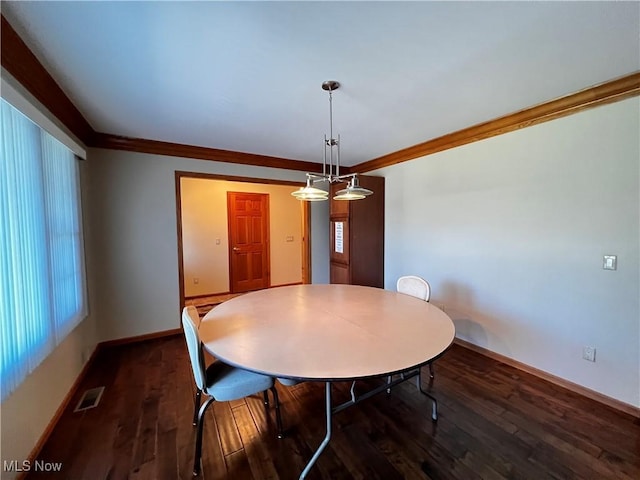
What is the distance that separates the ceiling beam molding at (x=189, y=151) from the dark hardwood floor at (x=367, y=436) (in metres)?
2.46

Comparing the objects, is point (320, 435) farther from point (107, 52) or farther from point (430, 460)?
point (107, 52)

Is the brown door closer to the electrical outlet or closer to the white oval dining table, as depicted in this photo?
the white oval dining table

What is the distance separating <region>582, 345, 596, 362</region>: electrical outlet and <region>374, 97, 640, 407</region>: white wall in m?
0.03

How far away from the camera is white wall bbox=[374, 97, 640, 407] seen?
1.97 m

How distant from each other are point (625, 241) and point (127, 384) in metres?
4.19

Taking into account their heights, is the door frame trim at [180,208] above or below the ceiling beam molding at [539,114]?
below

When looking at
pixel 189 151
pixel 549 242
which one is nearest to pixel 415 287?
pixel 549 242

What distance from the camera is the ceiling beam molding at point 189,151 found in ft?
9.81

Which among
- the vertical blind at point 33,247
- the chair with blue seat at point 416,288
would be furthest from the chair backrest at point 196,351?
the chair with blue seat at point 416,288

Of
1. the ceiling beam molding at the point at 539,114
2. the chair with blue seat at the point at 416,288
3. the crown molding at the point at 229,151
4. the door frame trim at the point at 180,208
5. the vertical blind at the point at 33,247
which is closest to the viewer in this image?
the vertical blind at the point at 33,247

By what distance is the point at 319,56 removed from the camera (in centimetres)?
158

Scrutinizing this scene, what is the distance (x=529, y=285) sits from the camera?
2484 mm

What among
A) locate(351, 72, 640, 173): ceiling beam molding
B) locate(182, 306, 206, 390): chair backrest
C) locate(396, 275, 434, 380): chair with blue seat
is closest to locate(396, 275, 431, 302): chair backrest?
locate(396, 275, 434, 380): chair with blue seat
